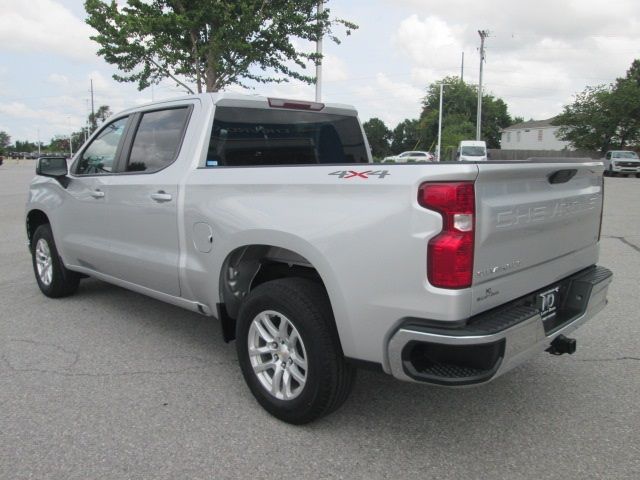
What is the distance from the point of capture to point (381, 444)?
2924 millimetres

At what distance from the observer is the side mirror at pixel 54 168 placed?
4.95 m

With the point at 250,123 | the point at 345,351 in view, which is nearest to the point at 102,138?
the point at 250,123

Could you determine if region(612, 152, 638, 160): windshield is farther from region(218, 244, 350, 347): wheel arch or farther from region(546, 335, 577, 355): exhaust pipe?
region(218, 244, 350, 347): wheel arch

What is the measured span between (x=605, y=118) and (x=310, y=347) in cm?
5028

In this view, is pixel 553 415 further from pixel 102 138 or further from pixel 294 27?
pixel 294 27

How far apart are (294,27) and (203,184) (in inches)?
550

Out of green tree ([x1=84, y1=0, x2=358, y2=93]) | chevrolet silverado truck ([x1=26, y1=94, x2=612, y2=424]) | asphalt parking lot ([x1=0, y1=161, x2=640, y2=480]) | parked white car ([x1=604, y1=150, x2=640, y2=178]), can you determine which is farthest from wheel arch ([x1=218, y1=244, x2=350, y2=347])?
parked white car ([x1=604, y1=150, x2=640, y2=178])

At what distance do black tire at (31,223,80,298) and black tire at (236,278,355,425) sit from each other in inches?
122

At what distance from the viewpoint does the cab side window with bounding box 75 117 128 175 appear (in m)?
4.63

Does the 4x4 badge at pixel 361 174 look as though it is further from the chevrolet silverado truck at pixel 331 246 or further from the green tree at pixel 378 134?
the green tree at pixel 378 134

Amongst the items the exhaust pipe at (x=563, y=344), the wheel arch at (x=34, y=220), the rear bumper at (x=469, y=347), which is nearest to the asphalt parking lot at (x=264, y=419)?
the exhaust pipe at (x=563, y=344)

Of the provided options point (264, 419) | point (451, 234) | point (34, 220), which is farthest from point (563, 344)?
point (34, 220)

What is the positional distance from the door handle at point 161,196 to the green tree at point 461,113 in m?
68.0

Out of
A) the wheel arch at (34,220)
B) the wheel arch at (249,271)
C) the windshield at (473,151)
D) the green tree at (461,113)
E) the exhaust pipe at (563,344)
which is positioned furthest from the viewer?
the green tree at (461,113)
